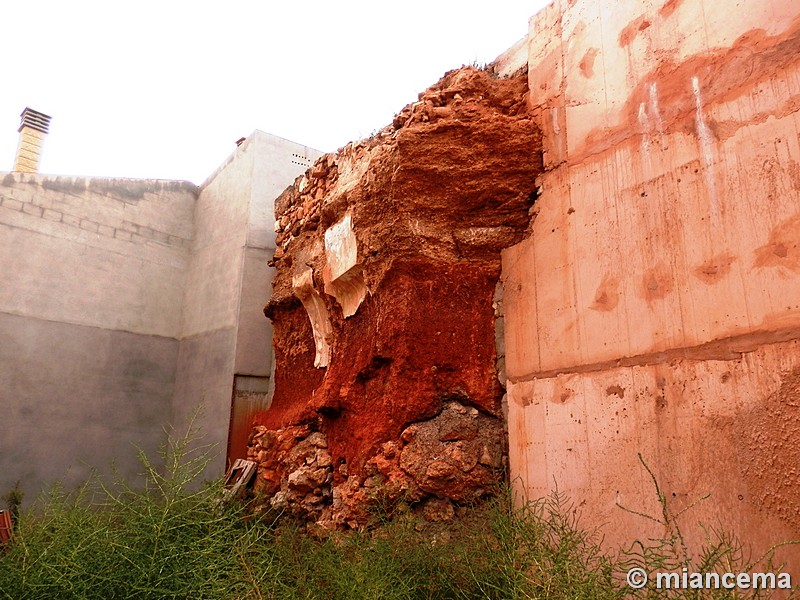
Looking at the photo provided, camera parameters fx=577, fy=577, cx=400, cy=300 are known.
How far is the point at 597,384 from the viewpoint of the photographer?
3.17m

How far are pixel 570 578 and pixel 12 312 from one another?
276 inches

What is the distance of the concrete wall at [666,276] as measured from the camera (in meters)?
2.53

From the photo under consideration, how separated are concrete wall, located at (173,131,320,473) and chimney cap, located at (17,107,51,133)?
152 inches

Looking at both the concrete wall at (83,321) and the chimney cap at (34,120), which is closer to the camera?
the concrete wall at (83,321)

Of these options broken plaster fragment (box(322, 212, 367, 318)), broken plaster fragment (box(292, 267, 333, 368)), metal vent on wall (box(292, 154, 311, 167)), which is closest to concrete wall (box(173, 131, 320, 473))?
metal vent on wall (box(292, 154, 311, 167))

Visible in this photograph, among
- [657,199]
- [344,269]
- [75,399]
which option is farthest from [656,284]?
[75,399]

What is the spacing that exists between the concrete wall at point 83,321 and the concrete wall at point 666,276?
562 cm

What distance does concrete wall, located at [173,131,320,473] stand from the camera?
21.9 feet

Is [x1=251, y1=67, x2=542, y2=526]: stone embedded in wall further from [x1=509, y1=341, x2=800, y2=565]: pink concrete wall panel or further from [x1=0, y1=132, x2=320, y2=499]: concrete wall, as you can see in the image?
[x1=0, y1=132, x2=320, y2=499]: concrete wall

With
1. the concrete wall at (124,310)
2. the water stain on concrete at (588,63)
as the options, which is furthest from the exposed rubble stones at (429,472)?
the concrete wall at (124,310)

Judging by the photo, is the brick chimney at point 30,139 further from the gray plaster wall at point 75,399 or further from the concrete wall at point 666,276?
the concrete wall at point 666,276

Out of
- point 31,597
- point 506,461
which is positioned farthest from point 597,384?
point 31,597

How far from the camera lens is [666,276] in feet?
9.71

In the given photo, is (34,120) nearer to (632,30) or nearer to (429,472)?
(429,472)
